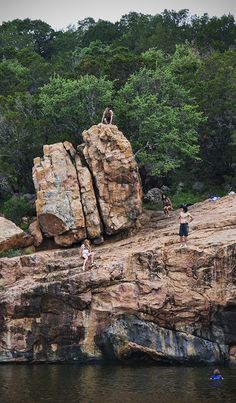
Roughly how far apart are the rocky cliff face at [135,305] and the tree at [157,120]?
37.7 feet

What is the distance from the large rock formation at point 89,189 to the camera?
39.1 meters

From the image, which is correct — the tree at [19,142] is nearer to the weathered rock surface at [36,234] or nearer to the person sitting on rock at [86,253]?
the weathered rock surface at [36,234]

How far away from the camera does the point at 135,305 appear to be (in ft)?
110

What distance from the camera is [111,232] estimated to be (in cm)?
3962

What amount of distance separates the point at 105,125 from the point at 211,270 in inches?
558

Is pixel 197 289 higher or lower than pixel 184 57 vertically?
lower

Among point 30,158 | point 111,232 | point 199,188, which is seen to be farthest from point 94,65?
point 111,232

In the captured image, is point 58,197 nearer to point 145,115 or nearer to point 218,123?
point 145,115

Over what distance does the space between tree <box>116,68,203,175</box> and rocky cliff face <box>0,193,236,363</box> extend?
11503 millimetres

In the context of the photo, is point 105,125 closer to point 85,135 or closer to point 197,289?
point 85,135

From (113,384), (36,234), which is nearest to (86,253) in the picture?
(36,234)

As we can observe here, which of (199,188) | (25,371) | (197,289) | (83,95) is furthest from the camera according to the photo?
(199,188)

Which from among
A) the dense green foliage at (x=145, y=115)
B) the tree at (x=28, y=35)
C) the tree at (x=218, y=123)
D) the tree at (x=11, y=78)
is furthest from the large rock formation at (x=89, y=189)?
the tree at (x=28, y=35)

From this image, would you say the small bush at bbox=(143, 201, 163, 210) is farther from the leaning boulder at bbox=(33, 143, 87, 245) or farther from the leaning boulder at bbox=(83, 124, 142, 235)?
the leaning boulder at bbox=(33, 143, 87, 245)
